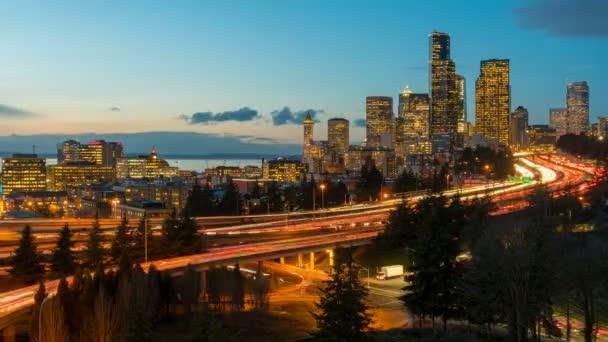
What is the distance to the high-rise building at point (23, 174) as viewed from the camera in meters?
189

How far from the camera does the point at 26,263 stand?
33656 millimetres

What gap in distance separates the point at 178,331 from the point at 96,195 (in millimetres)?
111933

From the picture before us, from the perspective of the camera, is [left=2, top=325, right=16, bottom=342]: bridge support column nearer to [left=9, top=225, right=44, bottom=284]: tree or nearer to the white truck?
[left=9, top=225, right=44, bottom=284]: tree

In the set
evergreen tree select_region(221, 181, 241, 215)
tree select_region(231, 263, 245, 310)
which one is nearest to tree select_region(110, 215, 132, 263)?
tree select_region(231, 263, 245, 310)

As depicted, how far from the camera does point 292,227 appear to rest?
50.9m

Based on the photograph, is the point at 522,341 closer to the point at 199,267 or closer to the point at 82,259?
the point at 199,267

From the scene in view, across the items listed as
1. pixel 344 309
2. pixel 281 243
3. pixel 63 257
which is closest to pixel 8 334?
pixel 63 257

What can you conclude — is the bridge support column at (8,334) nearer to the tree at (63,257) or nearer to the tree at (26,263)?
the tree at (26,263)

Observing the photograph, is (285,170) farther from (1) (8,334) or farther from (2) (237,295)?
(1) (8,334)

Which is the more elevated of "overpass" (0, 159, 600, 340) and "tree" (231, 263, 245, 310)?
"overpass" (0, 159, 600, 340)

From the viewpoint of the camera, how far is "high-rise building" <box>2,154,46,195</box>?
18876 cm

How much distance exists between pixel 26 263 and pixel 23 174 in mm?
172450

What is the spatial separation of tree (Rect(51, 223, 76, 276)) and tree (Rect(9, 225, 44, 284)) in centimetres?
90

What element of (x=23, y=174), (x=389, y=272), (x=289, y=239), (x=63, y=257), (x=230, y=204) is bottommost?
(x=389, y=272)
